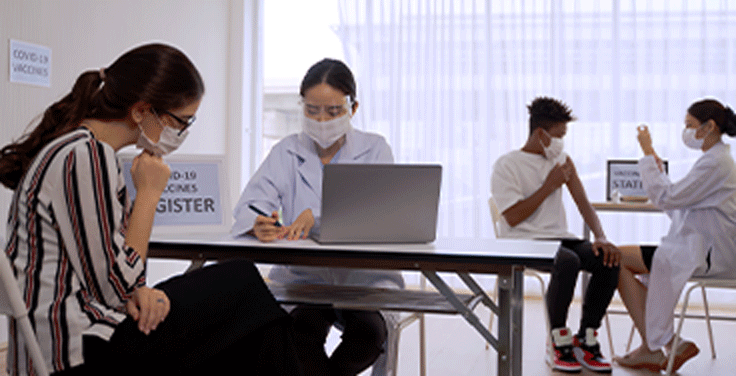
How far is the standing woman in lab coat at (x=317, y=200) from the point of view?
5.68ft

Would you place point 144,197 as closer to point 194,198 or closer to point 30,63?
point 194,198

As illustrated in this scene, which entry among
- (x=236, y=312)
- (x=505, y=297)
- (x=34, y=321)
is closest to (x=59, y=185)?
(x=34, y=321)

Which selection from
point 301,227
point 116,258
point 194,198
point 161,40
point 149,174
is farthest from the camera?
point 161,40

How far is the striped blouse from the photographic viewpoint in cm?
111

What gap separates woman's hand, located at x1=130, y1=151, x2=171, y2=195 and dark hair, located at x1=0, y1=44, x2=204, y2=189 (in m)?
0.13

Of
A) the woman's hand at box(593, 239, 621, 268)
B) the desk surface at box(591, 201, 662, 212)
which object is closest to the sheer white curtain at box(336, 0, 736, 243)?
the desk surface at box(591, 201, 662, 212)

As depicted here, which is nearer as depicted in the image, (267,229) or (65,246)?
(65,246)

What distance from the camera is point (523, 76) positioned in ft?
15.0

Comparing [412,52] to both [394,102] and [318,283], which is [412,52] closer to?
[394,102]

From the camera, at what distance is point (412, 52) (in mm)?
4789

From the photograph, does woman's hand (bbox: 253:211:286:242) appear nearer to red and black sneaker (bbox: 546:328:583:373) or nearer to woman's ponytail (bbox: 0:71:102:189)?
woman's ponytail (bbox: 0:71:102:189)

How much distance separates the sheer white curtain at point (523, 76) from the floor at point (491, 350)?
87cm

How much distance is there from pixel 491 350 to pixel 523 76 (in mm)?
2127

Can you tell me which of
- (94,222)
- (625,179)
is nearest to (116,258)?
(94,222)
